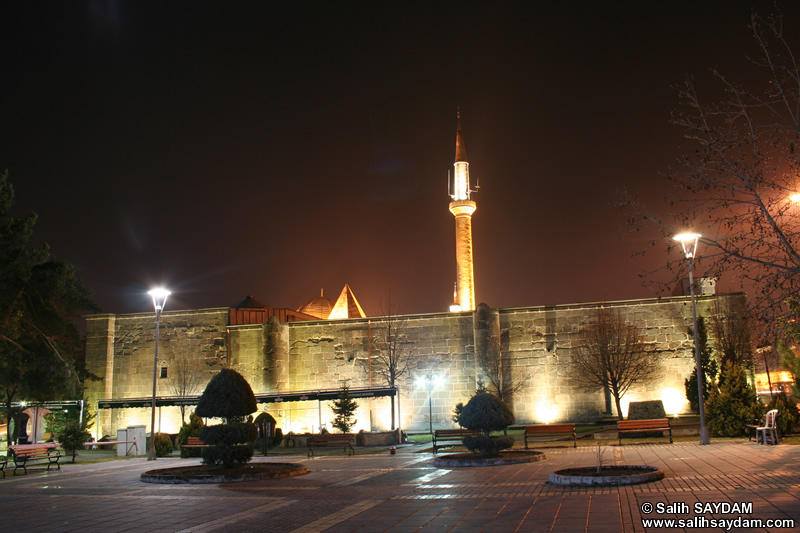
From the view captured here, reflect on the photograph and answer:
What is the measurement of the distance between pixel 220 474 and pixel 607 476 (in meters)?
7.76

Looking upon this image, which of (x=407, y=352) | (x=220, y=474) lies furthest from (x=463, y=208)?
(x=220, y=474)

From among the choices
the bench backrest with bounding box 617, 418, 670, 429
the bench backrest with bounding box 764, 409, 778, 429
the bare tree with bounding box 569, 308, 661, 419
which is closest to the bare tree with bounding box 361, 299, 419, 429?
the bare tree with bounding box 569, 308, 661, 419

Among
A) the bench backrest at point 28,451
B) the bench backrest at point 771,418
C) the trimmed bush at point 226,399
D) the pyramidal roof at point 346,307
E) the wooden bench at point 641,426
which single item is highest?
the pyramidal roof at point 346,307

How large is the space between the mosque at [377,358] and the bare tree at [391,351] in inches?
2.4

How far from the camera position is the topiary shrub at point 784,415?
17969 mm

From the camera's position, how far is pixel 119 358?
3816 cm

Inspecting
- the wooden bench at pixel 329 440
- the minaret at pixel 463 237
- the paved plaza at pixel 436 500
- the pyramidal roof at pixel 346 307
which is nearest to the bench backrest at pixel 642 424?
the paved plaza at pixel 436 500

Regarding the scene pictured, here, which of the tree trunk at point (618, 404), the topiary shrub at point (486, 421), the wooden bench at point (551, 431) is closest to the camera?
the topiary shrub at point (486, 421)

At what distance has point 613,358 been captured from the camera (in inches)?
1193

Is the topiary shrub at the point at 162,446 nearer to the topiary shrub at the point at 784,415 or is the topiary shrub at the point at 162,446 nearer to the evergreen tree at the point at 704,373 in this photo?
the topiary shrub at the point at 784,415

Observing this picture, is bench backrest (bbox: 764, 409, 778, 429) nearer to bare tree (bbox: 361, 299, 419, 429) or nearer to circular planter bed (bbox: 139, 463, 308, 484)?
circular planter bed (bbox: 139, 463, 308, 484)

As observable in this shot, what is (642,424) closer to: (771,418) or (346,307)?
(771,418)

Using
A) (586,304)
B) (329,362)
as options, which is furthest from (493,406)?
(329,362)

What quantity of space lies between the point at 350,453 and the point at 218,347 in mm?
17284
